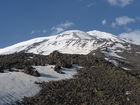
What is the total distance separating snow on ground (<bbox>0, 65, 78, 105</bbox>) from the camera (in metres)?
29.7

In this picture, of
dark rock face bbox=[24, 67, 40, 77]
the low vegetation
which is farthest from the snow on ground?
the low vegetation

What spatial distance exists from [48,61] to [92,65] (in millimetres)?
6545

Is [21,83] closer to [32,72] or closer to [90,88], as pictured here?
[32,72]

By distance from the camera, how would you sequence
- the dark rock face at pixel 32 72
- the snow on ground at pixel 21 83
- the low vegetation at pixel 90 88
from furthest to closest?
the dark rock face at pixel 32 72, the low vegetation at pixel 90 88, the snow on ground at pixel 21 83

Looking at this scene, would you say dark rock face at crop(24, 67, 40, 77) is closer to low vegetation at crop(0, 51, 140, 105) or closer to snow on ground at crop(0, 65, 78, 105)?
low vegetation at crop(0, 51, 140, 105)

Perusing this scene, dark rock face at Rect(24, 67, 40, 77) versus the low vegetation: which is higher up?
dark rock face at Rect(24, 67, 40, 77)

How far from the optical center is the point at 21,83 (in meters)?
34.0

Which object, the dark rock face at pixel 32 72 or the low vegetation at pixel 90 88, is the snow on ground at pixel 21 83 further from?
the low vegetation at pixel 90 88

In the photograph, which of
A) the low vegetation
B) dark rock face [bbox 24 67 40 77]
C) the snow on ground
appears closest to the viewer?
the snow on ground

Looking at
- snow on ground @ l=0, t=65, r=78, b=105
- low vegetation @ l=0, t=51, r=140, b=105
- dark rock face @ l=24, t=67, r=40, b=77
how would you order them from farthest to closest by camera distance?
dark rock face @ l=24, t=67, r=40, b=77
low vegetation @ l=0, t=51, r=140, b=105
snow on ground @ l=0, t=65, r=78, b=105

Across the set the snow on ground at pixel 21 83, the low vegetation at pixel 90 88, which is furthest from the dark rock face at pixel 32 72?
the snow on ground at pixel 21 83

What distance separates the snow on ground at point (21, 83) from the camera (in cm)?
2971

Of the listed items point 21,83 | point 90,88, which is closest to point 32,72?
point 21,83

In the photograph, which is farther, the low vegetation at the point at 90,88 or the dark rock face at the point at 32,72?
the dark rock face at the point at 32,72
